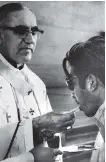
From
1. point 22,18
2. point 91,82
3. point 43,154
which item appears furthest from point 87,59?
point 43,154

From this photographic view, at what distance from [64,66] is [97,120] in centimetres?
33

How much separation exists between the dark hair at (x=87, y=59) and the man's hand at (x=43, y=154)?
1.25 ft

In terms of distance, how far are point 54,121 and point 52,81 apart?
0.19m

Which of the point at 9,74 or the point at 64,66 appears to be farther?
the point at 64,66

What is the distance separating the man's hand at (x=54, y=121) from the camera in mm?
1202

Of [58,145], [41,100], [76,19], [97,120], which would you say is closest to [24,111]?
[41,100]

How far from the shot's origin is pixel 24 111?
1174 mm

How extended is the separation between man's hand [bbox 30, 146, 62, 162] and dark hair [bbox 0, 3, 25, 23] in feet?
2.01

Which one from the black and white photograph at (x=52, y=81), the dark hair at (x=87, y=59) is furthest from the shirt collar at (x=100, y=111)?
the dark hair at (x=87, y=59)

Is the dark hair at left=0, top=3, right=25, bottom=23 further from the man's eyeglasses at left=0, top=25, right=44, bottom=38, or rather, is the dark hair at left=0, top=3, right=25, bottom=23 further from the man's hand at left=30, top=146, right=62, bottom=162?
the man's hand at left=30, top=146, right=62, bottom=162

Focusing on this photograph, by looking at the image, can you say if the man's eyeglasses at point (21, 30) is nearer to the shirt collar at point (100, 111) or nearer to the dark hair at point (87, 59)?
the dark hair at point (87, 59)

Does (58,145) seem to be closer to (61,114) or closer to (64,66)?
(61,114)

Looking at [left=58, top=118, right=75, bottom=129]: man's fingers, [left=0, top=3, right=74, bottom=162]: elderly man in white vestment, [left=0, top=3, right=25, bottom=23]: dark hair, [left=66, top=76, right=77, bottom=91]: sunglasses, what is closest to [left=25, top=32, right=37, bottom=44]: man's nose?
[left=0, top=3, right=74, bottom=162]: elderly man in white vestment

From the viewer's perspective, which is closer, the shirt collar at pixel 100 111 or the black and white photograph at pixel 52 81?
the black and white photograph at pixel 52 81
